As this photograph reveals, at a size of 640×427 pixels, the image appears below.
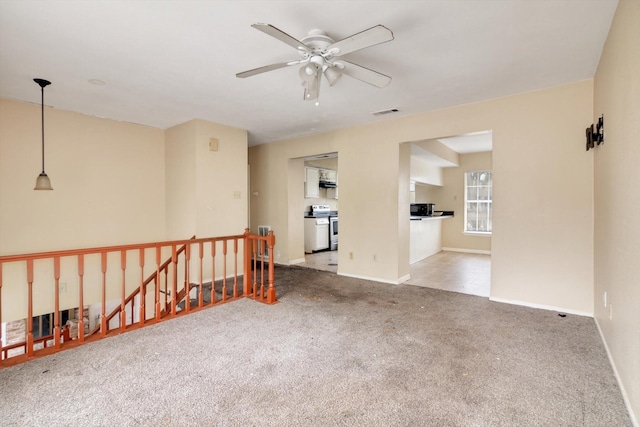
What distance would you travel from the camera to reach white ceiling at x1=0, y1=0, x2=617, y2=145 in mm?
1992

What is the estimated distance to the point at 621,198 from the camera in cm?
197

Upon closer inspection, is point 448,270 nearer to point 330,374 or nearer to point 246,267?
point 246,267

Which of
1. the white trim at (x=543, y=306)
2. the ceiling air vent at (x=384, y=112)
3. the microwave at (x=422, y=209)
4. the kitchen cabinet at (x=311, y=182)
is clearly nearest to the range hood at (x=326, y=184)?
the kitchen cabinet at (x=311, y=182)

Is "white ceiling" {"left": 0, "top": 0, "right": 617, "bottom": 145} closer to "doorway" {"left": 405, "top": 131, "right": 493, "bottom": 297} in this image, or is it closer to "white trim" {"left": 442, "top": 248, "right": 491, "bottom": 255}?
"doorway" {"left": 405, "top": 131, "right": 493, "bottom": 297}

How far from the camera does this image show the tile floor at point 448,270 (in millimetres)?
4363

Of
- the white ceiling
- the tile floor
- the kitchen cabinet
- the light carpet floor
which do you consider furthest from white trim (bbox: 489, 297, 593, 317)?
the kitchen cabinet

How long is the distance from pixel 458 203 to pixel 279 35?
7052mm

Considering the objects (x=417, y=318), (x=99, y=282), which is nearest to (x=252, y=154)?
(x=99, y=282)

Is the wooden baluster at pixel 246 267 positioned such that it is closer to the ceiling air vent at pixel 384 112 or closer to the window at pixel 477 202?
the ceiling air vent at pixel 384 112

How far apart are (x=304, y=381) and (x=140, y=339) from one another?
1574 millimetres

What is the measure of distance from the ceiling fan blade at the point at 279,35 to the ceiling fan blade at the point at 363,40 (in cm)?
18

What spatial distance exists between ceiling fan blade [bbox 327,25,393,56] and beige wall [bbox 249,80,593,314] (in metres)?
2.44

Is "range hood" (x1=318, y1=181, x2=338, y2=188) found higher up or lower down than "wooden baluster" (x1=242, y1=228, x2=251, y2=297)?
higher up

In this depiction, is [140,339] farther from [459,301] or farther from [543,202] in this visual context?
[543,202]
